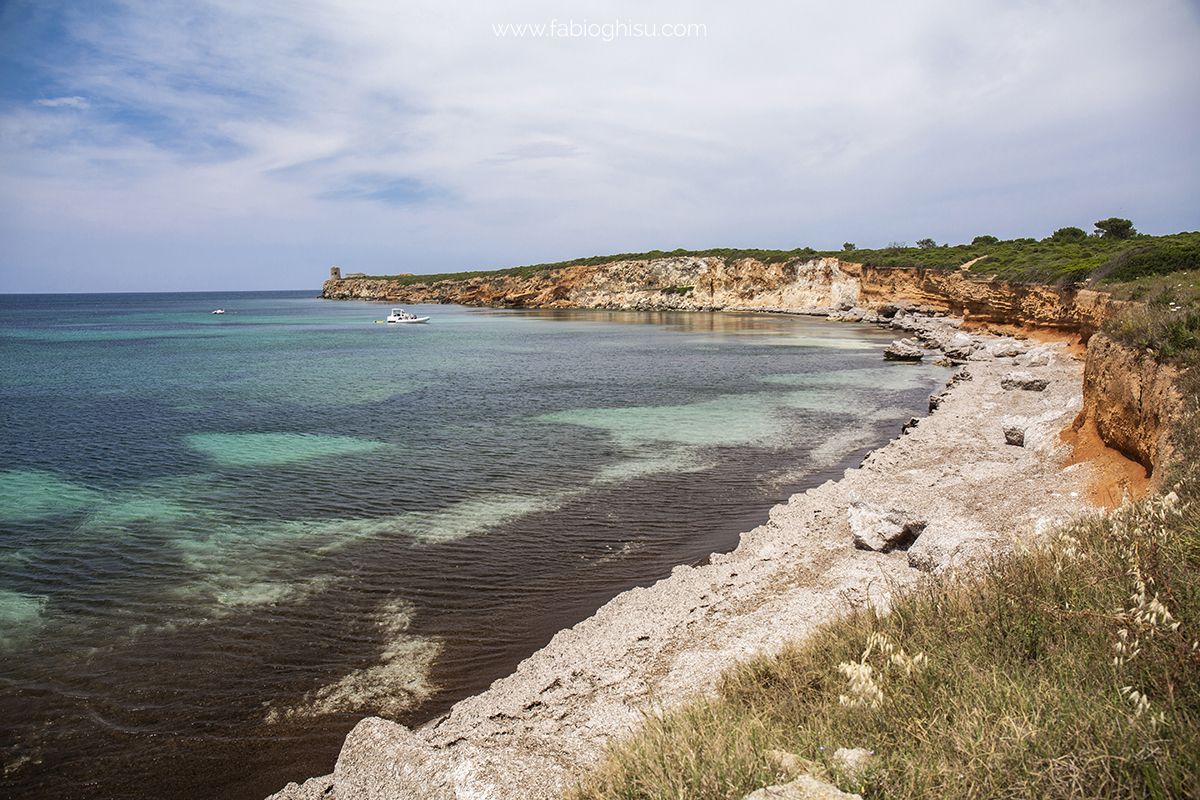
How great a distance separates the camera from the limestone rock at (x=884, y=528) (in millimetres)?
7625

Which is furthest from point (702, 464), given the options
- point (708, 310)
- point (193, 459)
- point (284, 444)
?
point (708, 310)

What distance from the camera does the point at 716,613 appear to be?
22.2ft

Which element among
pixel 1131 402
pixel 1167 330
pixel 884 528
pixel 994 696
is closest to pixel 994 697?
pixel 994 696

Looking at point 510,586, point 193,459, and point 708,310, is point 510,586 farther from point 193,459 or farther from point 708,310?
point 708,310

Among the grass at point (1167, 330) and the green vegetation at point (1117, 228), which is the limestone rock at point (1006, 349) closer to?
the grass at point (1167, 330)

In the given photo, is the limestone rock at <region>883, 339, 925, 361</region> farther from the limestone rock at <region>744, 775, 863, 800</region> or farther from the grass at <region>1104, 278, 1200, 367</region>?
the limestone rock at <region>744, 775, 863, 800</region>

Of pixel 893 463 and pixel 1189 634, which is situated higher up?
pixel 1189 634

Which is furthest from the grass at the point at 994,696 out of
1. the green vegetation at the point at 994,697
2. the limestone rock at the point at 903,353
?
the limestone rock at the point at 903,353

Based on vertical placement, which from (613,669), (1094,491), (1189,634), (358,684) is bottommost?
(358,684)

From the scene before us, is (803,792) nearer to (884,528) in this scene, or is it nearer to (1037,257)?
(884,528)

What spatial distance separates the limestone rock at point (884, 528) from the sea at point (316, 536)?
2497 millimetres

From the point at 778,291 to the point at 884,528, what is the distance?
76479 millimetres

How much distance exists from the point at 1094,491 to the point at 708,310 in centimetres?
8020

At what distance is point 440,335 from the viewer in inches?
2200
